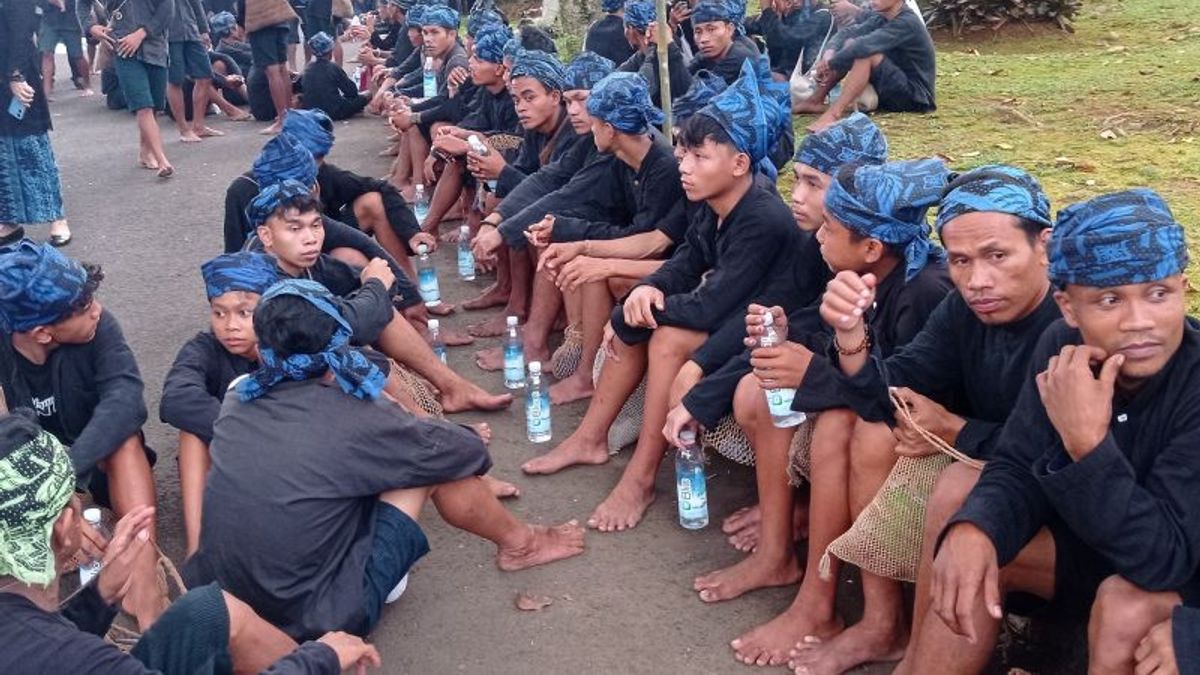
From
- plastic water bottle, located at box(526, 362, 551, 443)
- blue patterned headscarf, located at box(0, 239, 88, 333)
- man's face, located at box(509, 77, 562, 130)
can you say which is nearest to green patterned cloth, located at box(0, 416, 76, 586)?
blue patterned headscarf, located at box(0, 239, 88, 333)

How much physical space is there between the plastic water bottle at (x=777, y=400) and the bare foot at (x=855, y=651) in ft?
2.30

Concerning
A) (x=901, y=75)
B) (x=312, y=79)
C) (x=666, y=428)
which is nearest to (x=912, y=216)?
(x=666, y=428)

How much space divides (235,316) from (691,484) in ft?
6.35

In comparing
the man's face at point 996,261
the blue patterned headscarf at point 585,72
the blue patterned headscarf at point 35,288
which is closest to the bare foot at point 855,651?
the man's face at point 996,261

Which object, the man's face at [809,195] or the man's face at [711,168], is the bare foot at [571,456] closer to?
the man's face at [711,168]

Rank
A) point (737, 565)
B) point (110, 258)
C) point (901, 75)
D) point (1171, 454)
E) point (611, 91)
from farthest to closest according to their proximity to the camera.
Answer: point (901, 75)
point (110, 258)
point (611, 91)
point (737, 565)
point (1171, 454)

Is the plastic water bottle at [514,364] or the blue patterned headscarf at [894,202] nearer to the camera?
the blue patterned headscarf at [894,202]

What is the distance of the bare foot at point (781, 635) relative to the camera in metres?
3.58

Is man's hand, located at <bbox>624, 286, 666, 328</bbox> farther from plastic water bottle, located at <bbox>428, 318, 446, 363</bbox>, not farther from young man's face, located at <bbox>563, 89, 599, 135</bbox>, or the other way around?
young man's face, located at <bbox>563, 89, 599, 135</bbox>

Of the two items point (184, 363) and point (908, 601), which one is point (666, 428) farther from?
point (184, 363)

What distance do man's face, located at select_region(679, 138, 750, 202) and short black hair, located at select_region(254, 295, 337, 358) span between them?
1764 mm

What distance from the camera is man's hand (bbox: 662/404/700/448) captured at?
4.25 meters

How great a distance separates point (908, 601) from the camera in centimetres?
381

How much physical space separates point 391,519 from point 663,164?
8.56 feet
